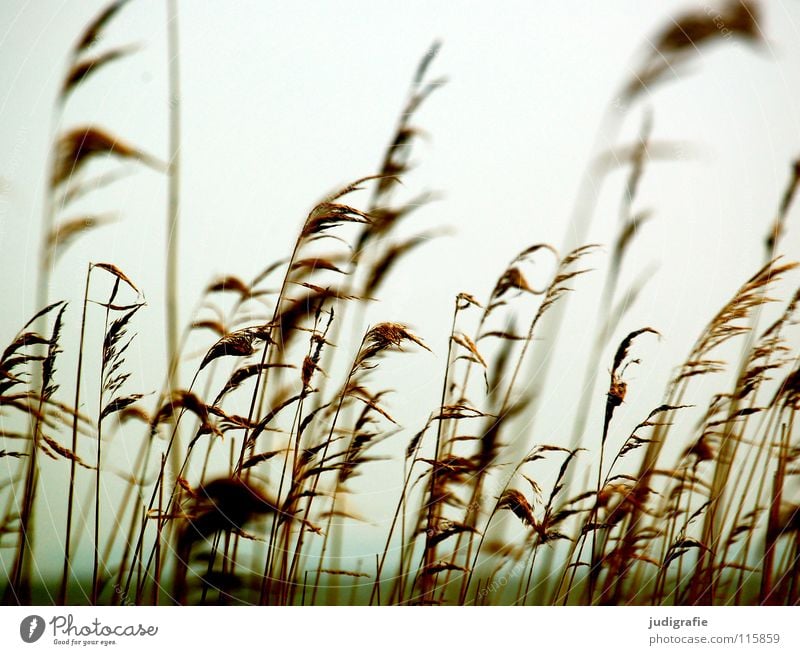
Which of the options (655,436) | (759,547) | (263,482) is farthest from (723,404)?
(263,482)

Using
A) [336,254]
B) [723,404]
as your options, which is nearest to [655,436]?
[723,404]

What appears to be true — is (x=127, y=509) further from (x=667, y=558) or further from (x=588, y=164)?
(x=588, y=164)

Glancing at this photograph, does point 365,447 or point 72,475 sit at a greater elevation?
point 365,447

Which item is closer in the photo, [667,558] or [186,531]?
[186,531]

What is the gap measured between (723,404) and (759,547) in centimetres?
51

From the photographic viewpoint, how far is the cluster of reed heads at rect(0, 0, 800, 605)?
221 cm

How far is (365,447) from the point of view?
2.24 metres

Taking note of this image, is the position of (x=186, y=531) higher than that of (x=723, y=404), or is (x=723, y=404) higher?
(x=723, y=404)

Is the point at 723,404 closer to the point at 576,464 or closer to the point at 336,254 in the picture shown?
the point at 576,464

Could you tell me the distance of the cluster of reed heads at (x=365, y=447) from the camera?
7.26 feet

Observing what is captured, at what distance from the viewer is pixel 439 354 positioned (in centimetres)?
240
